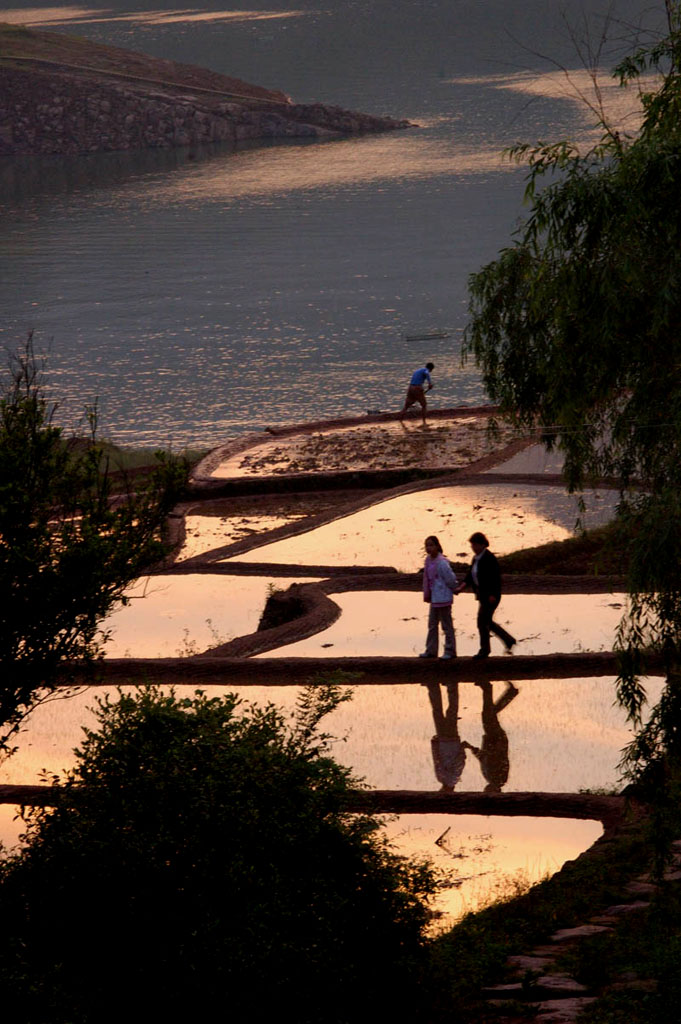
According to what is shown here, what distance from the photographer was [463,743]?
18.0 meters

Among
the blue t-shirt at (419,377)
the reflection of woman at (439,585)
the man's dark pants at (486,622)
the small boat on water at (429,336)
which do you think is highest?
the small boat on water at (429,336)

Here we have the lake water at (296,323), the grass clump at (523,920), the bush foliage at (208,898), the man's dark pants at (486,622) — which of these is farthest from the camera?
the man's dark pants at (486,622)

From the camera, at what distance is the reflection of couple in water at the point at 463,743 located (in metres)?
16.9

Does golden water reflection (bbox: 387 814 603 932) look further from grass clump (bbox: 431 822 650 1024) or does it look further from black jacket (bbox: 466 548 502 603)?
black jacket (bbox: 466 548 502 603)

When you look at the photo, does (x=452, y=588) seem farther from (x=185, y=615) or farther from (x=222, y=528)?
(x=222, y=528)

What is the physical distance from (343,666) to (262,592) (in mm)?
6956

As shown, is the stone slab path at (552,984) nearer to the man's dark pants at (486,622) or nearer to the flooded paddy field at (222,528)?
the man's dark pants at (486,622)

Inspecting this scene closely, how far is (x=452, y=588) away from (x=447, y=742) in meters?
2.87

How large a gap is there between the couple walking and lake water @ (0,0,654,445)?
2204cm

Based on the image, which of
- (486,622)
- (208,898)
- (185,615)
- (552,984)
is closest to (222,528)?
(185,615)

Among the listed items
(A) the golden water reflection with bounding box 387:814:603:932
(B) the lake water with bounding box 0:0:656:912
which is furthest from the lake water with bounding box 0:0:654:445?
(A) the golden water reflection with bounding box 387:814:603:932

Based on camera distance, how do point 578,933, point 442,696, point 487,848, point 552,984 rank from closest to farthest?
point 552,984, point 578,933, point 487,848, point 442,696

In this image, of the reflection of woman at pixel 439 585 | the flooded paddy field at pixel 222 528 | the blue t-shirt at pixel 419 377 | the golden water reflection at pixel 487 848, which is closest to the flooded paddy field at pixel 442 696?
the golden water reflection at pixel 487 848

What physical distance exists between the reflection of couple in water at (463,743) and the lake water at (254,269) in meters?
23.1
